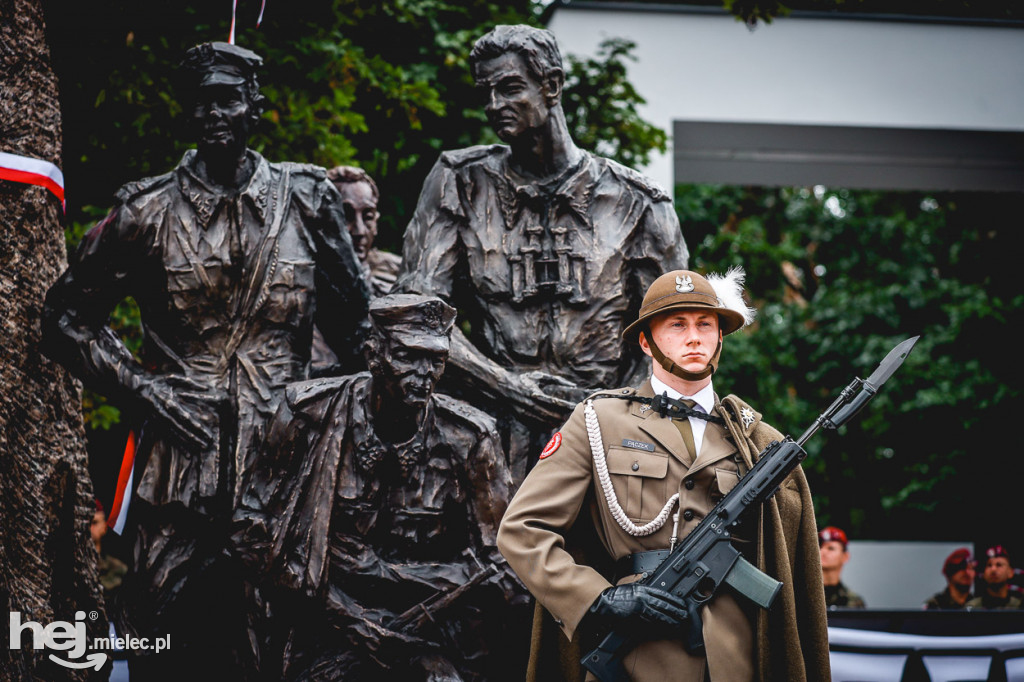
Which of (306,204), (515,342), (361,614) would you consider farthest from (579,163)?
(361,614)

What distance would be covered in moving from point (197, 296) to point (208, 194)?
0.48 m

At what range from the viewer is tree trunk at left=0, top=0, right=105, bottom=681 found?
20.7 ft

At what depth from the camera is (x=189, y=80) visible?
219 inches

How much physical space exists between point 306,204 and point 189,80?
77 centimetres

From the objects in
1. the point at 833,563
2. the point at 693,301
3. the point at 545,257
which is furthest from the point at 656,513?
the point at 833,563

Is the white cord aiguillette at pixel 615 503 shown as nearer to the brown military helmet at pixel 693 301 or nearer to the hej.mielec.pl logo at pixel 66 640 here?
the brown military helmet at pixel 693 301

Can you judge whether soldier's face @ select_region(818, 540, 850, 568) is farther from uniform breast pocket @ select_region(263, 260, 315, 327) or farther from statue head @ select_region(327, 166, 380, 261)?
uniform breast pocket @ select_region(263, 260, 315, 327)

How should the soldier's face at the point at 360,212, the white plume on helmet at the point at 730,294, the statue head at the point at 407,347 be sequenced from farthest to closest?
the soldier's face at the point at 360,212 → the statue head at the point at 407,347 → the white plume on helmet at the point at 730,294

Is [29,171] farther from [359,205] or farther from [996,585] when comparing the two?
[996,585]

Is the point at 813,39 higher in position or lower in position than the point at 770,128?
higher

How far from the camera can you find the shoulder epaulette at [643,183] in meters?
5.76

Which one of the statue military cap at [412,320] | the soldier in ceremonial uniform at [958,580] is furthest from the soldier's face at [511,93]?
the soldier in ceremonial uniform at [958,580]

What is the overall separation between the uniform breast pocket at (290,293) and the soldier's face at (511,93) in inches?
44.6

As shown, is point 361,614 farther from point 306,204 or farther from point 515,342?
point 306,204
